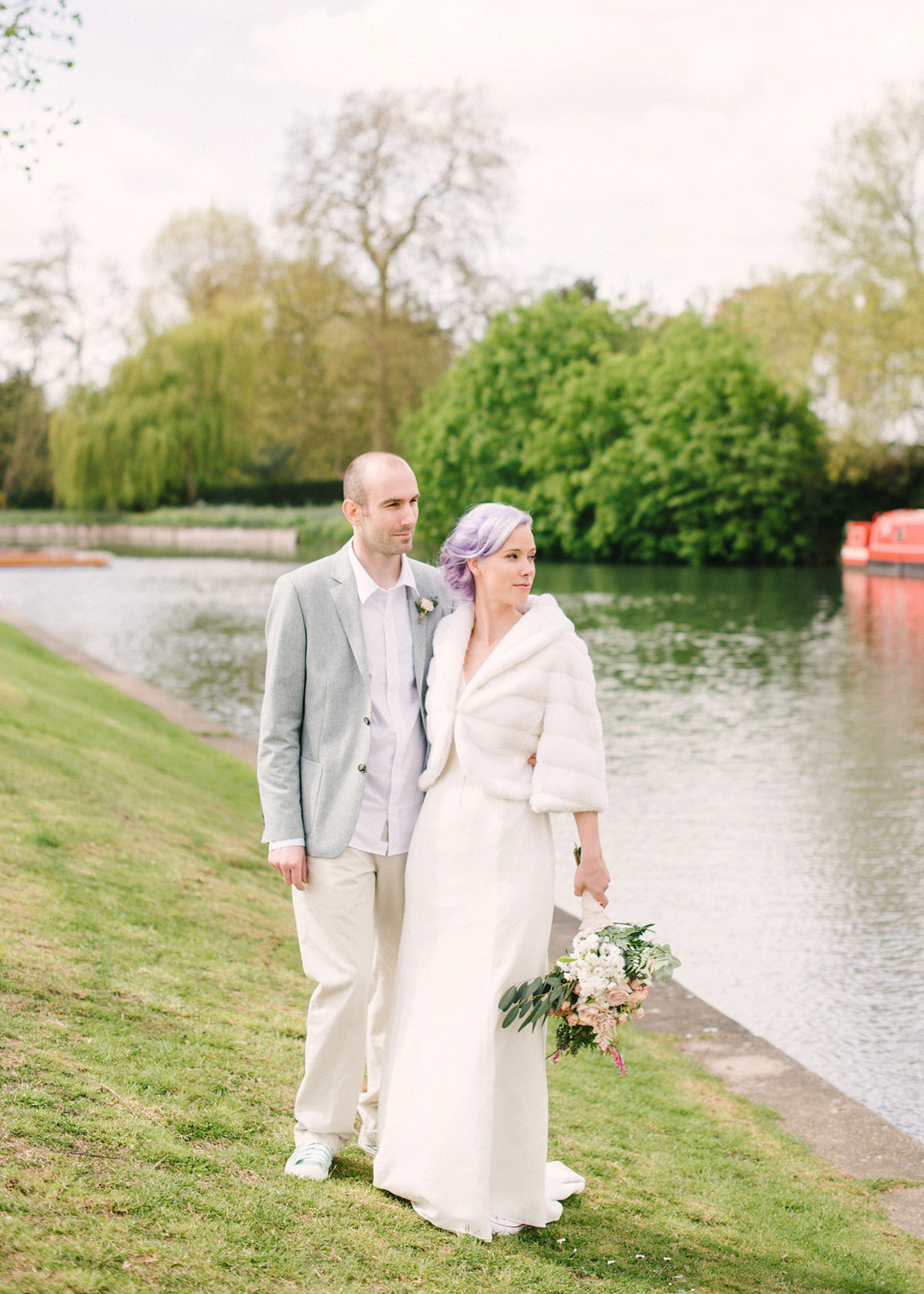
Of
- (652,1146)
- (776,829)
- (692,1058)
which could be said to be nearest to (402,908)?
(652,1146)

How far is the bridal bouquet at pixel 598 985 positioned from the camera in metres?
3.15

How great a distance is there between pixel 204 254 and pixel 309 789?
201ft

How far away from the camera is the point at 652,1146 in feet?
13.8

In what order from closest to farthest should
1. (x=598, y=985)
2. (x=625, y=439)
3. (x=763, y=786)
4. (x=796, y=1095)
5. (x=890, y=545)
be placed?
(x=598, y=985), (x=796, y=1095), (x=763, y=786), (x=890, y=545), (x=625, y=439)

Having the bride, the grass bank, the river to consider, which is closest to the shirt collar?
the bride

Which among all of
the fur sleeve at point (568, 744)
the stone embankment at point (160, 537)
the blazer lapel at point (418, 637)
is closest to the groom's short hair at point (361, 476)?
the blazer lapel at point (418, 637)

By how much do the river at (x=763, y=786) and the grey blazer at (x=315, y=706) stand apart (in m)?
2.85

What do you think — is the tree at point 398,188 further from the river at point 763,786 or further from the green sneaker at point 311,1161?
the green sneaker at point 311,1161

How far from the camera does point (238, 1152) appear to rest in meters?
3.38

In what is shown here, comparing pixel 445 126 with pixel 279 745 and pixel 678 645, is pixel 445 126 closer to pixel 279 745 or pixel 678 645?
pixel 678 645

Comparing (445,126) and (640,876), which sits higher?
(445,126)

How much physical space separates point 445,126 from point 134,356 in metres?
15.3

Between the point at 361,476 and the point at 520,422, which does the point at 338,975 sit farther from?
the point at 520,422

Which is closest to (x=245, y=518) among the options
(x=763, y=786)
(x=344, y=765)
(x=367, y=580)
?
(x=763, y=786)
